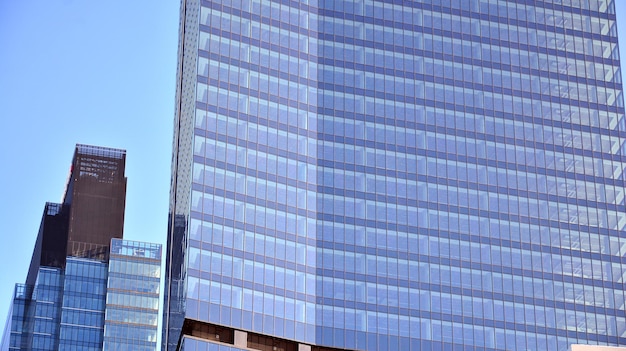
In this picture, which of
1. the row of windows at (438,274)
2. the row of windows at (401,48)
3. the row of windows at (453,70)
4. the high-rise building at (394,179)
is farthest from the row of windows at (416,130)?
the row of windows at (438,274)

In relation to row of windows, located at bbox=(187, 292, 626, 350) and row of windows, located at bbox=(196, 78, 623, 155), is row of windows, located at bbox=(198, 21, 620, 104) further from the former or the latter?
row of windows, located at bbox=(187, 292, 626, 350)

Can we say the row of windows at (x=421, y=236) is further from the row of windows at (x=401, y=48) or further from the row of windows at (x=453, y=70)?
the row of windows at (x=401, y=48)

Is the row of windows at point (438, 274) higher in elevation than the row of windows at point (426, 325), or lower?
higher

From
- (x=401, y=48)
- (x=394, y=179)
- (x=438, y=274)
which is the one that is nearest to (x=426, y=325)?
(x=438, y=274)

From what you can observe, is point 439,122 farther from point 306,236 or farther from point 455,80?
point 306,236

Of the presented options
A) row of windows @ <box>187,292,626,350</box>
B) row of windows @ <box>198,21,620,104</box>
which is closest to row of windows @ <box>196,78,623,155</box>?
row of windows @ <box>198,21,620,104</box>

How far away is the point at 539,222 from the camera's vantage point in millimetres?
150250

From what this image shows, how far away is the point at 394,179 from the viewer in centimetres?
14575

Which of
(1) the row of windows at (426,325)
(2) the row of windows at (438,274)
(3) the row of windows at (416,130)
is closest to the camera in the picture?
(1) the row of windows at (426,325)

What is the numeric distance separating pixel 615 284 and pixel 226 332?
153ft

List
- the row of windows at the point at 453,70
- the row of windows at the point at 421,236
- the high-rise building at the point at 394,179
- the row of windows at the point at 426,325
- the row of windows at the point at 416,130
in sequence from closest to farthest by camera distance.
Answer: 1. the row of windows at the point at 426,325
2. the row of windows at the point at 421,236
3. the high-rise building at the point at 394,179
4. the row of windows at the point at 416,130
5. the row of windows at the point at 453,70

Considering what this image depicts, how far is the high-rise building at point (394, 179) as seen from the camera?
440ft

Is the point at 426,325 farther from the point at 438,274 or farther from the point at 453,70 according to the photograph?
the point at 453,70

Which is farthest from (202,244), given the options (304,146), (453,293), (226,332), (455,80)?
(455,80)
